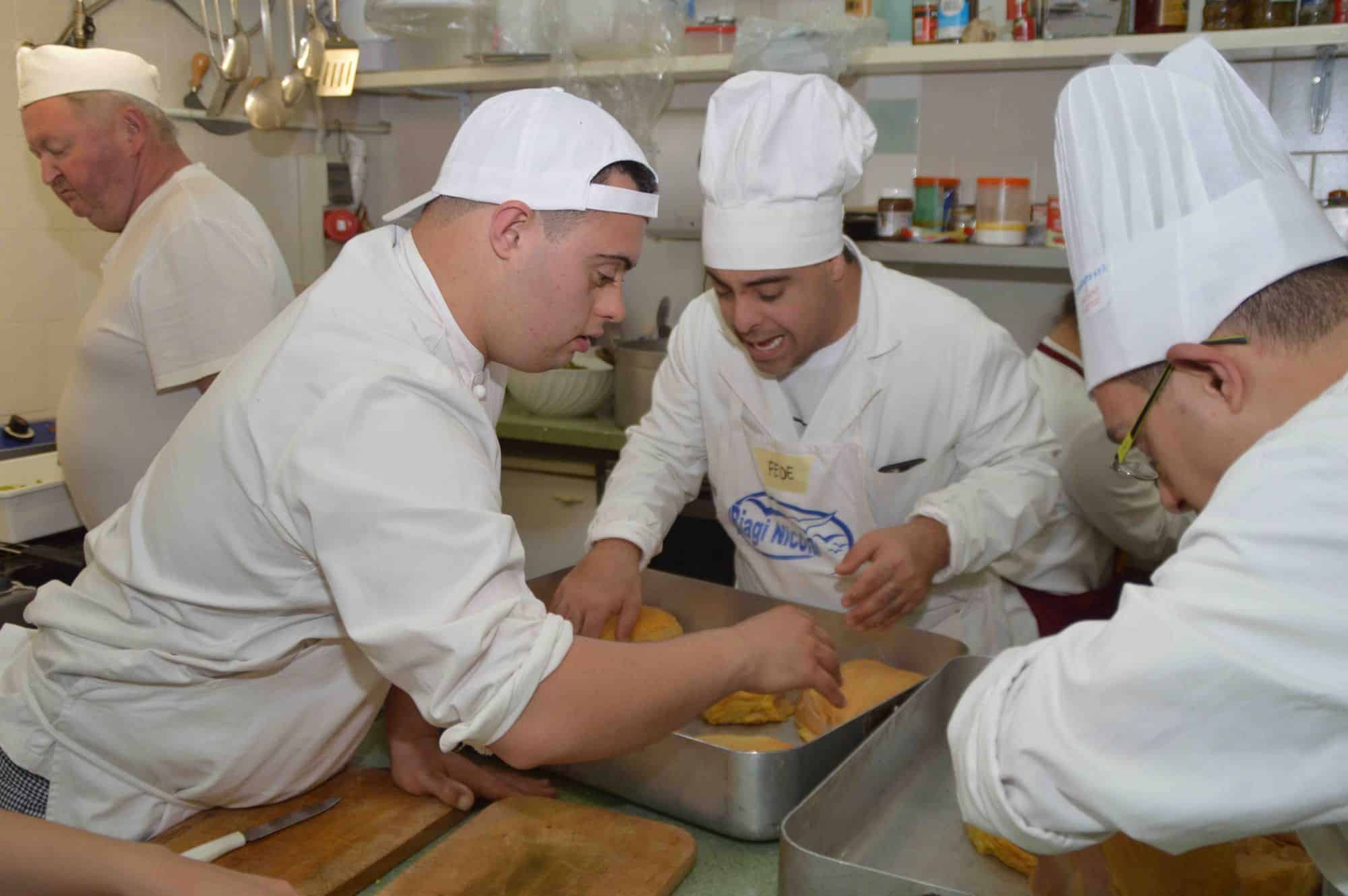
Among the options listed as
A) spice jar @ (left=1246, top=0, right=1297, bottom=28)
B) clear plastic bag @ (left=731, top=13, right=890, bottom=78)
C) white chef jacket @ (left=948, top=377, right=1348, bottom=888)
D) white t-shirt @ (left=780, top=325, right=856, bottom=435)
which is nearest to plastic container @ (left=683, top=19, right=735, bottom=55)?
clear plastic bag @ (left=731, top=13, right=890, bottom=78)

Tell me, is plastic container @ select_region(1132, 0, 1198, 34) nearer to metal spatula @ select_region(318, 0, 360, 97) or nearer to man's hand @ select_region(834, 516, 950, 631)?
man's hand @ select_region(834, 516, 950, 631)

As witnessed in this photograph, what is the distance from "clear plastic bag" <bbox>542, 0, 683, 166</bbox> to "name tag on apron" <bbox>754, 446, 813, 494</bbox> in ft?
5.02

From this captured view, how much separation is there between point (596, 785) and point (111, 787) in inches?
23.3

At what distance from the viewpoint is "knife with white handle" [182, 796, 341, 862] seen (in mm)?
1226

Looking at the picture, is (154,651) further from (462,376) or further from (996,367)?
(996,367)

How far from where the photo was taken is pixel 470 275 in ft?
4.19

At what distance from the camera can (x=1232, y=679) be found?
2.57 ft

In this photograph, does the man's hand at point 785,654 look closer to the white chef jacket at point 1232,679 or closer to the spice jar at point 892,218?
the white chef jacket at point 1232,679

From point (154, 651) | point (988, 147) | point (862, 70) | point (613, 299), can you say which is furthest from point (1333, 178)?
point (154, 651)

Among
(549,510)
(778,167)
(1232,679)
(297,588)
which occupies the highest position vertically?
(778,167)

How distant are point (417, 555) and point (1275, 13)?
2.74 meters

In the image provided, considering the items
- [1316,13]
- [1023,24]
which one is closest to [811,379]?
[1023,24]

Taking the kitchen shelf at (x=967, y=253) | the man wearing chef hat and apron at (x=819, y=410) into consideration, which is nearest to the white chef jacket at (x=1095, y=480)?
the man wearing chef hat and apron at (x=819, y=410)

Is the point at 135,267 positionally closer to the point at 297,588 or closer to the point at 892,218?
the point at 297,588
